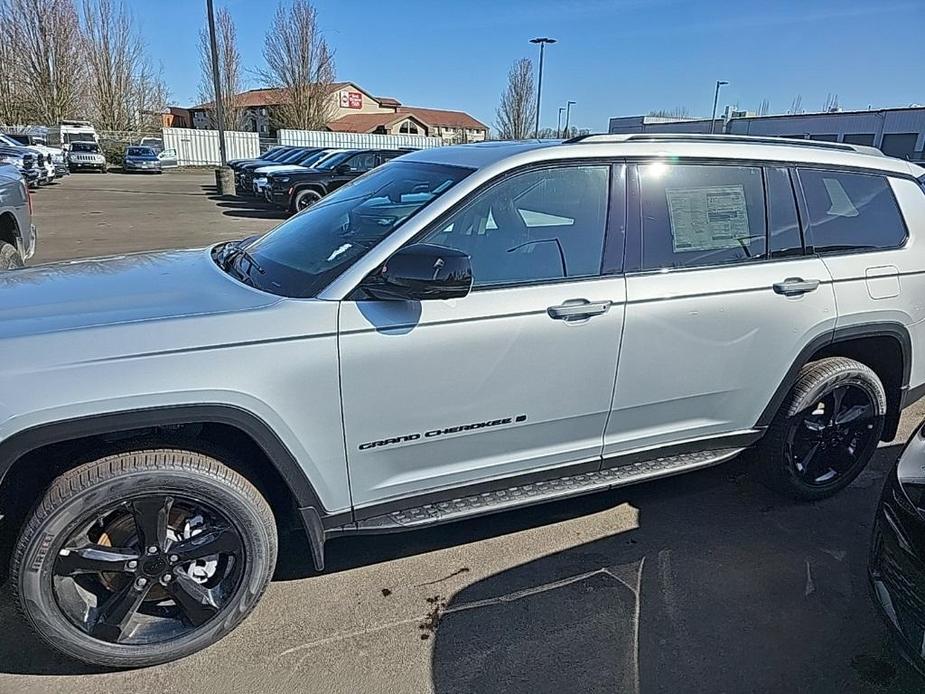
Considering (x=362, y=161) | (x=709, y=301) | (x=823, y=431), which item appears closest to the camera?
(x=709, y=301)

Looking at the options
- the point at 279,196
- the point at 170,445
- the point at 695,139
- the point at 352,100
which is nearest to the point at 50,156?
the point at 279,196

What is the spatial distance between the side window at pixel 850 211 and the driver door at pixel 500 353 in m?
1.17

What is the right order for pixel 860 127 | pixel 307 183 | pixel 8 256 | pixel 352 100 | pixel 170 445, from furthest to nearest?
1. pixel 352 100
2. pixel 860 127
3. pixel 307 183
4. pixel 8 256
5. pixel 170 445

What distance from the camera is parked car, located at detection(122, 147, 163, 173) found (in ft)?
112

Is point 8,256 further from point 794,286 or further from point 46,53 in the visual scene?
point 46,53

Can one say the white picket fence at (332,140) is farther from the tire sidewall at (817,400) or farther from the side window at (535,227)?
the side window at (535,227)

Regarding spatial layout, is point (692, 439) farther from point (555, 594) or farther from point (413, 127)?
point (413, 127)

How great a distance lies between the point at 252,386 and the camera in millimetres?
2160

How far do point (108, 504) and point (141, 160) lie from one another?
3710cm

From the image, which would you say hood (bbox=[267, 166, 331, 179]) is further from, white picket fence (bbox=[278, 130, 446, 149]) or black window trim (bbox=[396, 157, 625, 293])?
white picket fence (bbox=[278, 130, 446, 149])

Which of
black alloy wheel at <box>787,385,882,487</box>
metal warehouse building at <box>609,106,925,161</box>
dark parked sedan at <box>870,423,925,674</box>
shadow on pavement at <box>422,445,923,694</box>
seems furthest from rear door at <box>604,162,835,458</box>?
metal warehouse building at <box>609,106,925,161</box>

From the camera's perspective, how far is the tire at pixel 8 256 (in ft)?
18.4

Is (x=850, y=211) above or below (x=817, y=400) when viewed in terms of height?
above

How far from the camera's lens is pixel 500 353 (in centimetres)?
250
